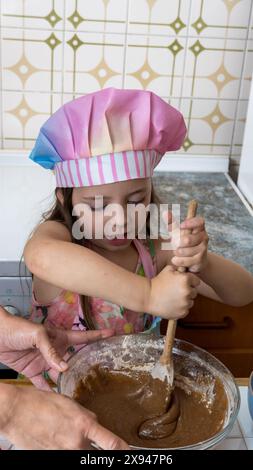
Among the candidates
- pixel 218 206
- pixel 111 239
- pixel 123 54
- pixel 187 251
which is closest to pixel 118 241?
pixel 111 239

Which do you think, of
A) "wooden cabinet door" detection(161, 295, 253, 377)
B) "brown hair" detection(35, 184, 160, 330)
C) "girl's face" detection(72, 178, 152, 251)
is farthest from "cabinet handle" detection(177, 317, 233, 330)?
"girl's face" detection(72, 178, 152, 251)

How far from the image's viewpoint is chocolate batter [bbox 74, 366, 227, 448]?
0.85 meters

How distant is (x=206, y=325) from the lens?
1.44 metres

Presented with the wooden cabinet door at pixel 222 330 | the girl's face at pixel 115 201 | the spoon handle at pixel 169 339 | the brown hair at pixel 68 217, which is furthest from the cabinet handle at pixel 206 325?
the spoon handle at pixel 169 339

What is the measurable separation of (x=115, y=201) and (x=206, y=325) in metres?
0.52

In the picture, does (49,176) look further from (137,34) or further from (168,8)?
(168,8)

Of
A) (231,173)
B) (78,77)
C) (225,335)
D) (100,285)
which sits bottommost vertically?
(225,335)

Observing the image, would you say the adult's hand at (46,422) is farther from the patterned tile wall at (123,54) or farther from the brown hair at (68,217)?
the patterned tile wall at (123,54)

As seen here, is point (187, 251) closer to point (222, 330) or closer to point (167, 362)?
point (167, 362)

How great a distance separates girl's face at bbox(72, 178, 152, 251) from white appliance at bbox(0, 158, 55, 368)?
332mm

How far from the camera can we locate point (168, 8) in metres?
1.70

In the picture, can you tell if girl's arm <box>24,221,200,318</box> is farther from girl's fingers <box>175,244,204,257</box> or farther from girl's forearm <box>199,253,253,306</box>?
girl's forearm <box>199,253,253,306</box>

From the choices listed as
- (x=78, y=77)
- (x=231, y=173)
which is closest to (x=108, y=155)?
(x=78, y=77)

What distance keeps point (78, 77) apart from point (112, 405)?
1.14 m
